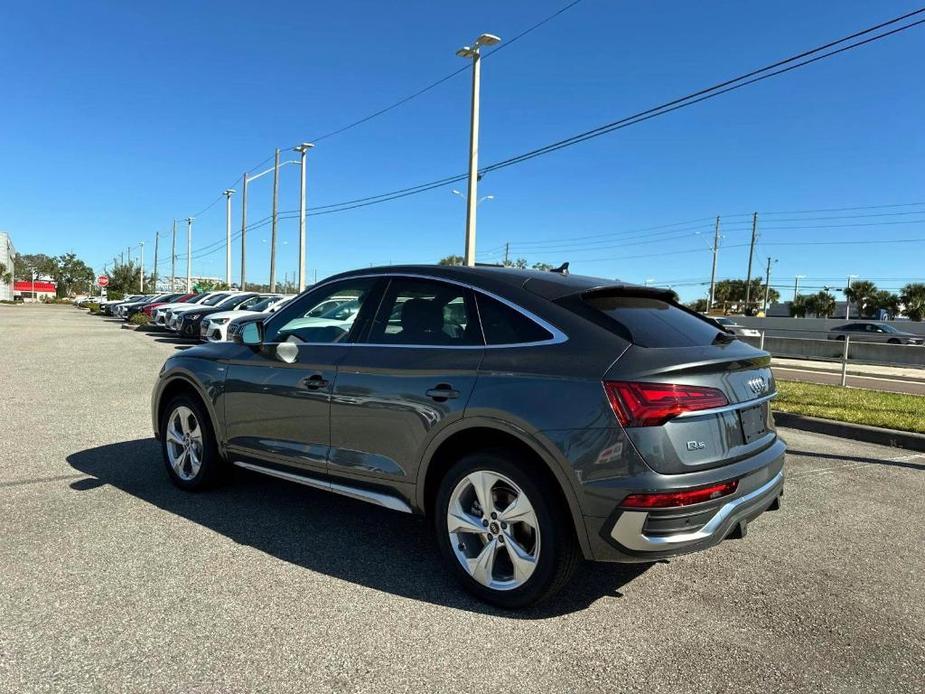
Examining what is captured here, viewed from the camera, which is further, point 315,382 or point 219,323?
point 219,323

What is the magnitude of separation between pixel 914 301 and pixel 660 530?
80.8 meters

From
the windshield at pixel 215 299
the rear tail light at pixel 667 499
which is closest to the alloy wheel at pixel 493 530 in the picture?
the rear tail light at pixel 667 499

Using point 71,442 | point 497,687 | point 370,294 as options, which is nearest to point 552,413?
point 497,687

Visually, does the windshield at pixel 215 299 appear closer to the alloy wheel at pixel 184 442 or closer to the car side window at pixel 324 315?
the alloy wheel at pixel 184 442

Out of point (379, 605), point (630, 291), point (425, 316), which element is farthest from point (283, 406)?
point (630, 291)

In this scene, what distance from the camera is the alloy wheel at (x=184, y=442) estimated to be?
16.2 ft

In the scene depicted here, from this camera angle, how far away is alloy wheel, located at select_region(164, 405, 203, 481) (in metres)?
4.93

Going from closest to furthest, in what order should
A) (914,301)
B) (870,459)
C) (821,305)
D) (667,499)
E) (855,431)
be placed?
1. (667,499)
2. (870,459)
3. (855,431)
4. (914,301)
5. (821,305)

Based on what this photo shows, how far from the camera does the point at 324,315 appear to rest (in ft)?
14.6

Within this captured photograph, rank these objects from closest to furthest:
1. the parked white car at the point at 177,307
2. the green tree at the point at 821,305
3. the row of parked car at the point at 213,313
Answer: the row of parked car at the point at 213,313, the parked white car at the point at 177,307, the green tree at the point at 821,305

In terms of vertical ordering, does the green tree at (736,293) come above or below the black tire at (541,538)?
above

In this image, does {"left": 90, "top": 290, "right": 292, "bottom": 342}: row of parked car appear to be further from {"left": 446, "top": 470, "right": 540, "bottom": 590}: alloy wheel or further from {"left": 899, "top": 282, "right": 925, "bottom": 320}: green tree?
{"left": 899, "top": 282, "right": 925, "bottom": 320}: green tree

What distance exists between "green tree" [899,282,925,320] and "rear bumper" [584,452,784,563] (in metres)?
79.2

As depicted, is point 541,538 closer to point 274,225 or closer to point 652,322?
point 652,322
